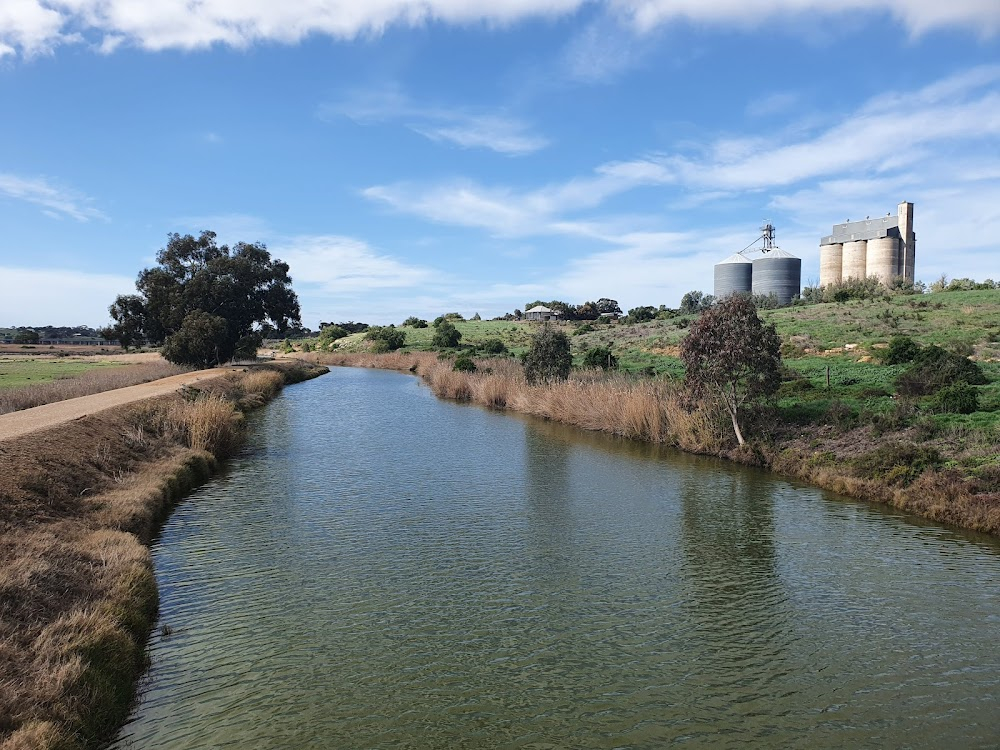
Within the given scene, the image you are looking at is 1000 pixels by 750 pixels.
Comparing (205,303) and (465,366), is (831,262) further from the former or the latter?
(205,303)

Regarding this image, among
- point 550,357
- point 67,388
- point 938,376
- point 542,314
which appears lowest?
point 67,388

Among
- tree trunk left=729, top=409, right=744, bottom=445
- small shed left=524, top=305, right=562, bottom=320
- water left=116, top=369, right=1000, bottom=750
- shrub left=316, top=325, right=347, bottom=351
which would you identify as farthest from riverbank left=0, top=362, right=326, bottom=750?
shrub left=316, top=325, right=347, bottom=351

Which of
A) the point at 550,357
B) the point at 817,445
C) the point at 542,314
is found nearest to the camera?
the point at 817,445

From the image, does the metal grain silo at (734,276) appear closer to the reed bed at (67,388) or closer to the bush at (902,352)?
the bush at (902,352)

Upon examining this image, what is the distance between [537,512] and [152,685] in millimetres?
9333

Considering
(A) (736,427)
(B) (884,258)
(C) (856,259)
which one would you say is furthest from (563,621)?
(C) (856,259)

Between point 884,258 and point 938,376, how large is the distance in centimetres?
4544

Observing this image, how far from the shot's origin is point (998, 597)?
10766 mm

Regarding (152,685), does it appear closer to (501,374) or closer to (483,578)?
(483,578)

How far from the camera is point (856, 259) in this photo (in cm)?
6369

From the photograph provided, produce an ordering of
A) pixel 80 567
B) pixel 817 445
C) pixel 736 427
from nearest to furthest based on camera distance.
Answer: pixel 80 567, pixel 817 445, pixel 736 427

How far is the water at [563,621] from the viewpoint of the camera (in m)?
7.20

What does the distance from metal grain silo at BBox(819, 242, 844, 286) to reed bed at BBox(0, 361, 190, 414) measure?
197 feet

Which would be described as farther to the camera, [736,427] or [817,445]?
[736,427]
